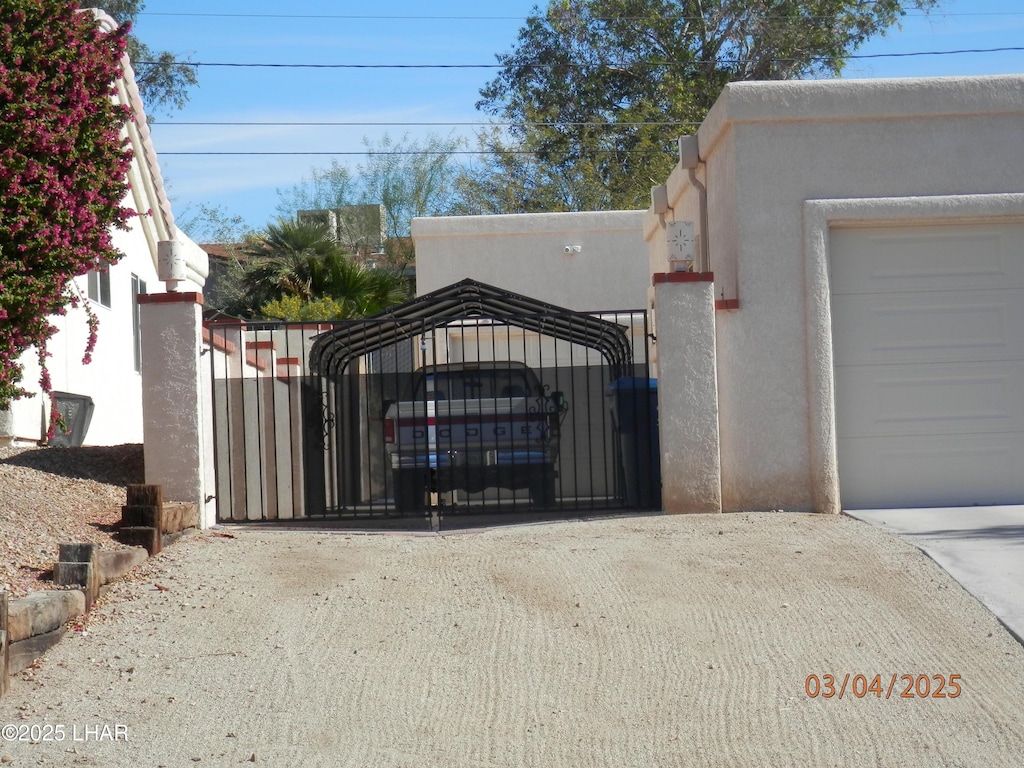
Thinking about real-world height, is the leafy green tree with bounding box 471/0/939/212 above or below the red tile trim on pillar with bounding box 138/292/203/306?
above

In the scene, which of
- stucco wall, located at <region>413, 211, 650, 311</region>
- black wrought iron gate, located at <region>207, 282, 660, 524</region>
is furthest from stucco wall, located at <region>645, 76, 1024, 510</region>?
stucco wall, located at <region>413, 211, 650, 311</region>

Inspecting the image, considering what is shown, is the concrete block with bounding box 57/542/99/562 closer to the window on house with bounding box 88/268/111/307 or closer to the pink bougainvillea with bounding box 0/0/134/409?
the pink bougainvillea with bounding box 0/0/134/409

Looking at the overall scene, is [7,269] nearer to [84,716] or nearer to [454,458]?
[84,716]

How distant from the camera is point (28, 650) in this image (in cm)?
604

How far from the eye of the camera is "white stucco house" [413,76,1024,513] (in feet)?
33.1

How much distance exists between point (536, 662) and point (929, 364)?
18.1ft

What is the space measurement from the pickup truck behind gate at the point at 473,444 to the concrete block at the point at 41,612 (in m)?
4.19

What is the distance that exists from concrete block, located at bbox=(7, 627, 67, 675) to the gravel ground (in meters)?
0.39

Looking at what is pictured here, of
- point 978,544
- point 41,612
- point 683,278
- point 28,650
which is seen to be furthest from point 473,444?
point 28,650

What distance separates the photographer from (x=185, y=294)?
9727 mm

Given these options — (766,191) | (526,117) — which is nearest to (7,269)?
(766,191)

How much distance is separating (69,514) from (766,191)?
20.4 feet

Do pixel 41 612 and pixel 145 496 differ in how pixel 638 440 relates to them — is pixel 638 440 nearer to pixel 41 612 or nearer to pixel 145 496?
pixel 145 496
